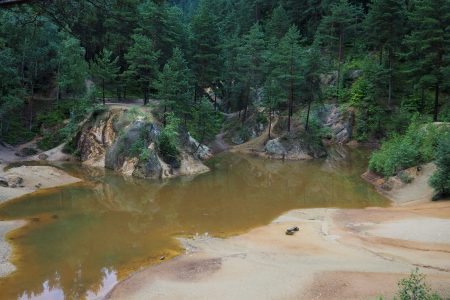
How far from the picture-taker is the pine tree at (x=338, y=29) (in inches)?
2233

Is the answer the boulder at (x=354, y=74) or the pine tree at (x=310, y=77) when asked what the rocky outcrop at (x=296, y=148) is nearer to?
the pine tree at (x=310, y=77)

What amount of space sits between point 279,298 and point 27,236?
13.6m

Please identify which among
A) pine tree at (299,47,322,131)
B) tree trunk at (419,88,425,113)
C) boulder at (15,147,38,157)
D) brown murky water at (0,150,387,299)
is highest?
pine tree at (299,47,322,131)

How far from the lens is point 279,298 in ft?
44.6

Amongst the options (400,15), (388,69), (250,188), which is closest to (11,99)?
(250,188)

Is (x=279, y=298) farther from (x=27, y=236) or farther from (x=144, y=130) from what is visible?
(x=144, y=130)

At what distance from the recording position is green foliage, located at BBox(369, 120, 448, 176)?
29.4 metres

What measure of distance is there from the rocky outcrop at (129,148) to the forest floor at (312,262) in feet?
54.9

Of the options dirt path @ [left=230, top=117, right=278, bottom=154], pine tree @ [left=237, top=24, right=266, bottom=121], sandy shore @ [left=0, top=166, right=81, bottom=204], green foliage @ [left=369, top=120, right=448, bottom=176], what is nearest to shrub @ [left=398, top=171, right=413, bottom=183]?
green foliage @ [left=369, top=120, right=448, bottom=176]

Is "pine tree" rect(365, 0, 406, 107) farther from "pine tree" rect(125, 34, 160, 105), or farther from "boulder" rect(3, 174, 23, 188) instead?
"boulder" rect(3, 174, 23, 188)

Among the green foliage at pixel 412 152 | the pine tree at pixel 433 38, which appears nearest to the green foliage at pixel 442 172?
the green foliage at pixel 412 152

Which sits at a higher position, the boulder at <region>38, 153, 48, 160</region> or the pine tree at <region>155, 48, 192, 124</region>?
the pine tree at <region>155, 48, 192, 124</region>

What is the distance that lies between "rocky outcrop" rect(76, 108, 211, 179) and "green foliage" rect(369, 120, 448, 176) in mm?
15981

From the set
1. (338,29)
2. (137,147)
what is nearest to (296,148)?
(137,147)
